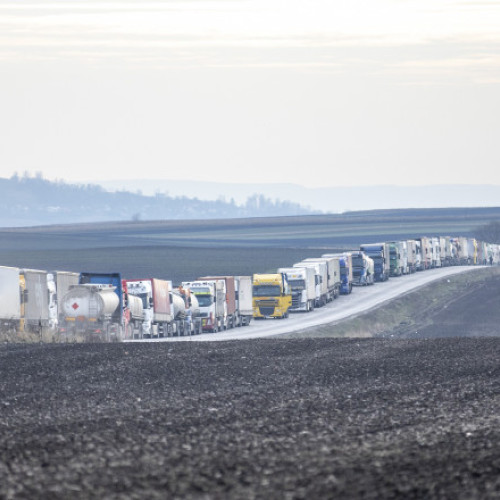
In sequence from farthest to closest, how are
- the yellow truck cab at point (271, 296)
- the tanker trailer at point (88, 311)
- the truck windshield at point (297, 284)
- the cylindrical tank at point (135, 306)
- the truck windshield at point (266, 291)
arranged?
the truck windshield at point (297, 284) → the truck windshield at point (266, 291) → the yellow truck cab at point (271, 296) → the cylindrical tank at point (135, 306) → the tanker trailer at point (88, 311)

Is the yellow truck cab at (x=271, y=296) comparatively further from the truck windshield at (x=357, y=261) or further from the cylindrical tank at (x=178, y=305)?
the truck windshield at (x=357, y=261)

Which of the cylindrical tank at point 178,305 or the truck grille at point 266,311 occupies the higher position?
the cylindrical tank at point 178,305

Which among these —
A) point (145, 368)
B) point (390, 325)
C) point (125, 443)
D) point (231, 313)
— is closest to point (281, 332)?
point (231, 313)

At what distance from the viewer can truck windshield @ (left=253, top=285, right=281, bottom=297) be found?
262ft

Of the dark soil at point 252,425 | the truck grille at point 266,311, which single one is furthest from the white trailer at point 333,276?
the dark soil at point 252,425

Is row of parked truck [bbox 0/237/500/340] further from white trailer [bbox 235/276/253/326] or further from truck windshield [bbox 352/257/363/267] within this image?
truck windshield [bbox 352/257/363/267]

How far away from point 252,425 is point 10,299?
40.4 m

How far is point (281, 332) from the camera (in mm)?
66938

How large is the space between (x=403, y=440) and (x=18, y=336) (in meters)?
32.8

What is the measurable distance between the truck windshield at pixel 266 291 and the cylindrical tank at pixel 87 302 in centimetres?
2505

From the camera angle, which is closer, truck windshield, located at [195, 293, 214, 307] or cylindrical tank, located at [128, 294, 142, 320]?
cylindrical tank, located at [128, 294, 142, 320]

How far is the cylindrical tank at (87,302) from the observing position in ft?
179

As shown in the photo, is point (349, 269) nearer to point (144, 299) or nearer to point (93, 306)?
point (144, 299)

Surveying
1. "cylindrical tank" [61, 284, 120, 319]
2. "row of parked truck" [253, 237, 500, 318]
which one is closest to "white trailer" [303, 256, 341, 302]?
"row of parked truck" [253, 237, 500, 318]
